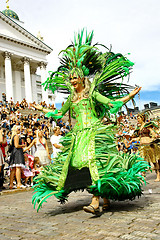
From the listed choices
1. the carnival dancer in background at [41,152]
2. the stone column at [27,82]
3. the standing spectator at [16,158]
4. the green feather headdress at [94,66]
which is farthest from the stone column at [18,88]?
the green feather headdress at [94,66]

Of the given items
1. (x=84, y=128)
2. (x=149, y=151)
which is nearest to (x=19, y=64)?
(x=149, y=151)

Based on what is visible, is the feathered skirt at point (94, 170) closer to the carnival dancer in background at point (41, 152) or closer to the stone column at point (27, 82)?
the carnival dancer in background at point (41, 152)

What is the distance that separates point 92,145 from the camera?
364 cm

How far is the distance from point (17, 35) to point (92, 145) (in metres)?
42.3

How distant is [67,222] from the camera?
3.23m

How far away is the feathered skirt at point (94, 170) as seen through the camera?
3402 millimetres

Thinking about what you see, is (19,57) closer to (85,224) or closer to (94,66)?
(94,66)

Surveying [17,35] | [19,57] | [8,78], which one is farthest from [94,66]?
[17,35]

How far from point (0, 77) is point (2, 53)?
5.12 m

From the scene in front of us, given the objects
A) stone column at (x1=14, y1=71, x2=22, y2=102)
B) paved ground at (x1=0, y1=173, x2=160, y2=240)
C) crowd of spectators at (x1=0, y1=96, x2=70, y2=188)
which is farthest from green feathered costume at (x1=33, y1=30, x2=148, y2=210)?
stone column at (x1=14, y1=71, x2=22, y2=102)

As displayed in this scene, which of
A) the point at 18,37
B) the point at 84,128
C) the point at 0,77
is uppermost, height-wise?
the point at 18,37

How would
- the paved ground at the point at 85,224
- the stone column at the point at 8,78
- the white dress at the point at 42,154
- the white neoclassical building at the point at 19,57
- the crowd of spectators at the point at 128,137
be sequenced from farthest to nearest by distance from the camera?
the white neoclassical building at the point at 19,57 → the stone column at the point at 8,78 → the white dress at the point at 42,154 → the crowd of spectators at the point at 128,137 → the paved ground at the point at 85,224

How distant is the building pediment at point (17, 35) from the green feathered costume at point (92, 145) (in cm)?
3835

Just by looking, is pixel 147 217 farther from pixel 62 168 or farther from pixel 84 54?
pixel 84 54
